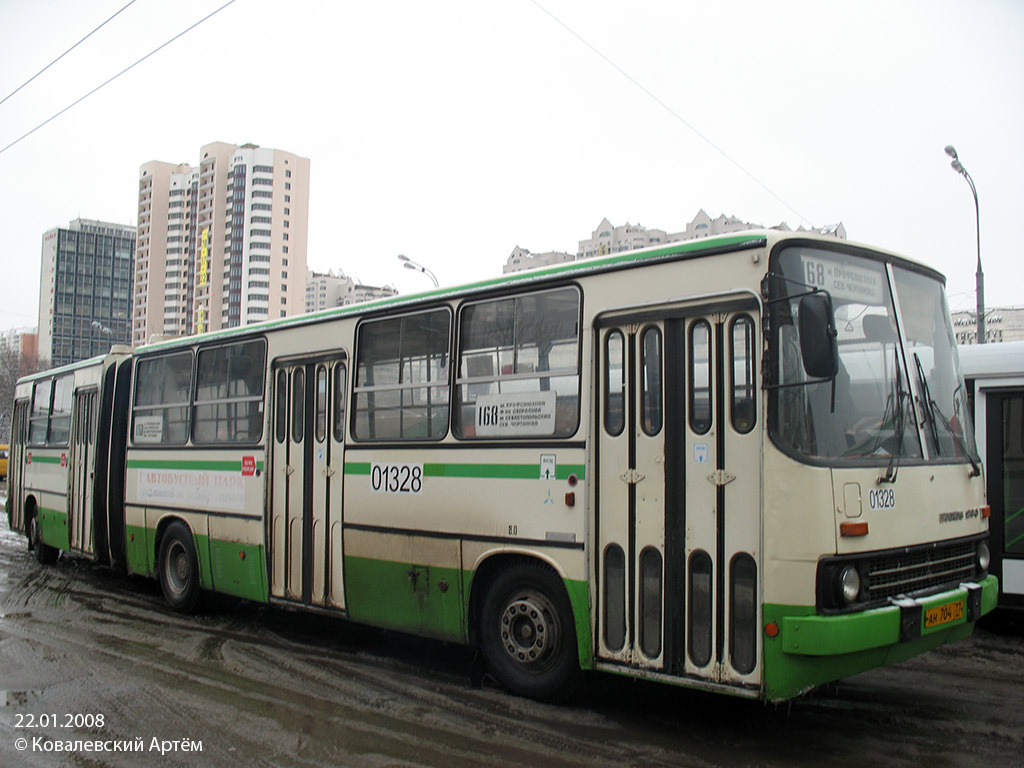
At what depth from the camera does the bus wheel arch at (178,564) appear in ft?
32.2

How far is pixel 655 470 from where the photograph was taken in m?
5.54

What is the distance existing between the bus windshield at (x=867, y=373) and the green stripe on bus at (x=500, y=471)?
60.7 inches

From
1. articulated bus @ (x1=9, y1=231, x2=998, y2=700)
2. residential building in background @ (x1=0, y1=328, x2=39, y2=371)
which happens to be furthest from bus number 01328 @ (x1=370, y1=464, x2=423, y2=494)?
residential building in background @ (x1=0, y1=328, x2=39, y2=371)

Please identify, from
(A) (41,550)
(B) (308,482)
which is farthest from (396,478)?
(A) (41,550)

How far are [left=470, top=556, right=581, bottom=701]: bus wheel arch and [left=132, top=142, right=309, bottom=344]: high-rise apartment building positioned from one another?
10074 cm

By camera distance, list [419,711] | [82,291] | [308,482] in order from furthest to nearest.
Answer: [82,291] < [308,482] < [419,711]

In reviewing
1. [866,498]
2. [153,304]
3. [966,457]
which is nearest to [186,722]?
[866,498]

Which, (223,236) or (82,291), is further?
(223,236)

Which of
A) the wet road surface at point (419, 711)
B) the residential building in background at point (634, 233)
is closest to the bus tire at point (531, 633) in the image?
the wet road surface at point (419, 711)

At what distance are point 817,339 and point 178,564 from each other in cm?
815

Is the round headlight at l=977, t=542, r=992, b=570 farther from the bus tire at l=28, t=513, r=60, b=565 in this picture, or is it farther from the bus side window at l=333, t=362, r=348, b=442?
the bus tire at l=28, t=513, r=60, b=565

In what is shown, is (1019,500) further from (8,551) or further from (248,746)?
(8,551)

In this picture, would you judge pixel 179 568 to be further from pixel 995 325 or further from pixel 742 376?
pixel 995 325

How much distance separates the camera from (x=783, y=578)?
486cm
